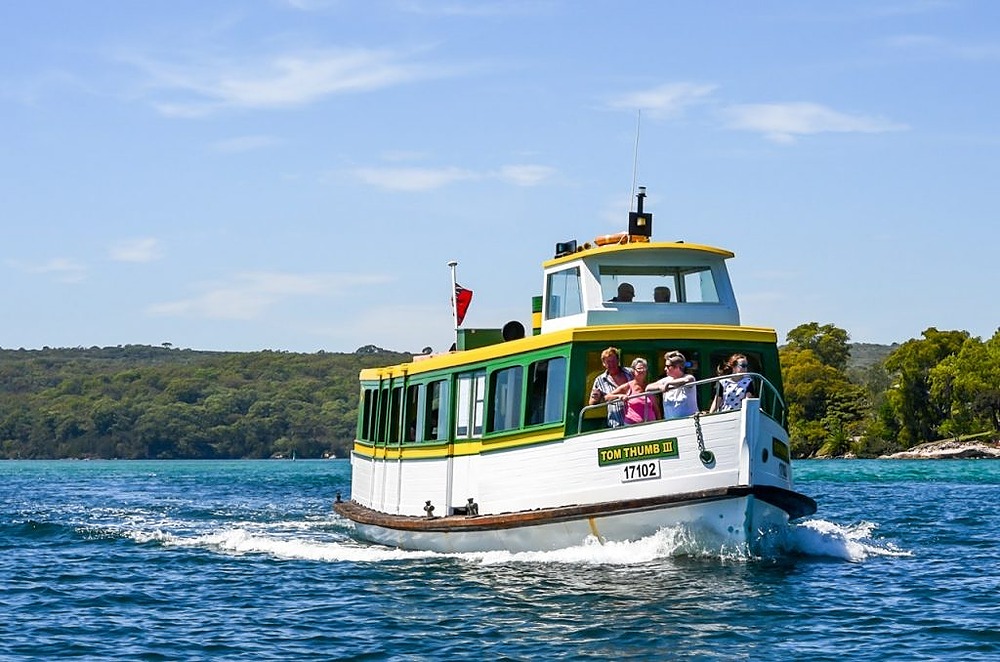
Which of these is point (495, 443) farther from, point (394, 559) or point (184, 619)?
point (184, 619)

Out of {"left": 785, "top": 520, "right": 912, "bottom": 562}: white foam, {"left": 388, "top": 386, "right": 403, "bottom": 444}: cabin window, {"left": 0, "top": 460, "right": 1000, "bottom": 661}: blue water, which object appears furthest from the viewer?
{"left": 388, "top": 386, "right": 403, "bottom": 444}: cabin window

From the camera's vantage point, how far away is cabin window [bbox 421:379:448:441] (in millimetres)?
24828

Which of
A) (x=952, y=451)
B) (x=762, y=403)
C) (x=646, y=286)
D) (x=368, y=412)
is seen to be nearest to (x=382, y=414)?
(x=368, y=412)

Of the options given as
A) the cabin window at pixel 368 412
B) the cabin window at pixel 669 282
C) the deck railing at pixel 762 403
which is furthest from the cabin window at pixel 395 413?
the deck railing at pixel 762 403

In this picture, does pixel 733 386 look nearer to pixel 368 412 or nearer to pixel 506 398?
pixel 506 398

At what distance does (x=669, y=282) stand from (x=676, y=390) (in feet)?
10.6

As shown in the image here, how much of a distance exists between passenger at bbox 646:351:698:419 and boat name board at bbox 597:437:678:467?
0.50 metres

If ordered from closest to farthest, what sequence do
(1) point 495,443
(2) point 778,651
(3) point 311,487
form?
(2) point 778,651 → (1) point 495,443 → (3) point 311,487

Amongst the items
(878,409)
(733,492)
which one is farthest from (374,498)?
(878,409)

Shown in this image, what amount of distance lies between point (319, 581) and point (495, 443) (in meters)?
3.34

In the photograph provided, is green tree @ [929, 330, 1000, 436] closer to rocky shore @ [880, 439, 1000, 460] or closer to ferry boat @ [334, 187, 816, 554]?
rocky shore @ [880, 439, 1000, 460]

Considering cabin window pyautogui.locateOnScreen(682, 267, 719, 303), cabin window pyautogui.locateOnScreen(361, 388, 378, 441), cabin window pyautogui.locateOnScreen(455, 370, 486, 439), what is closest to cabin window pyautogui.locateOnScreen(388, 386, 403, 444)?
cabin window pyautogui.locateOnScreen(361, 388, 378, 441)

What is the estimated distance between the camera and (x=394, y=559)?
24.4m

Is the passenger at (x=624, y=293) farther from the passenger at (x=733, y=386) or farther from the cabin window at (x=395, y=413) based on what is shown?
the cabin window at (x=395, y=413)
